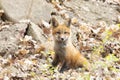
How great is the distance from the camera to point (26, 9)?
475 inches

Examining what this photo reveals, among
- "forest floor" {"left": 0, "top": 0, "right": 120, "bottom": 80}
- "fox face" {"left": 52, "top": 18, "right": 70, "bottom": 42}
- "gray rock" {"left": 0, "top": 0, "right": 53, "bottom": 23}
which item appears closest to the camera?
"forest floor" {"left": 0, "top": 0, "right": 120, "bottom": 80}

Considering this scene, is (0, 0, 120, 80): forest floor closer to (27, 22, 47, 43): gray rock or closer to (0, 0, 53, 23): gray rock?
(27, 22, 47, 43): gray rock

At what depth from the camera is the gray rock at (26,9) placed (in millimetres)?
11773

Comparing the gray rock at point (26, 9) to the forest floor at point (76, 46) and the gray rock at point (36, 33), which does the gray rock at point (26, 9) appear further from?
the gray rock at point (36, 33)

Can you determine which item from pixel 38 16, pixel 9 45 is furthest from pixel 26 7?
pixel 9 45

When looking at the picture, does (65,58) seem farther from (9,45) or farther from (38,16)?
(38,16)

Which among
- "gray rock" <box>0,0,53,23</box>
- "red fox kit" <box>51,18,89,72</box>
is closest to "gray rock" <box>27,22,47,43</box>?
"gray rock" <box>0,0,53,23</box>

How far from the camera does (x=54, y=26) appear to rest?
9.96 meters

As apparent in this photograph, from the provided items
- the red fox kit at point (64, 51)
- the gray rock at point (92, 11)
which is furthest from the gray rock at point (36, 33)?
the gray rock at point (92, 11)

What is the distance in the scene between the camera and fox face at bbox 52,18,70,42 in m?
9.73

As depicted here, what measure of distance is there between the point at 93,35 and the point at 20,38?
2.61 meters

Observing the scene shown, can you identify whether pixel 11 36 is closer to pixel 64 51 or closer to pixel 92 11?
pixel 64 51

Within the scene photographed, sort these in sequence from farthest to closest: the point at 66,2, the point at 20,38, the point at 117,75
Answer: the point at 66,2
the point at 20,38
the point at 117,75

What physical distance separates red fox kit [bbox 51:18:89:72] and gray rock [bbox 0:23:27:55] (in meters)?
1.08
